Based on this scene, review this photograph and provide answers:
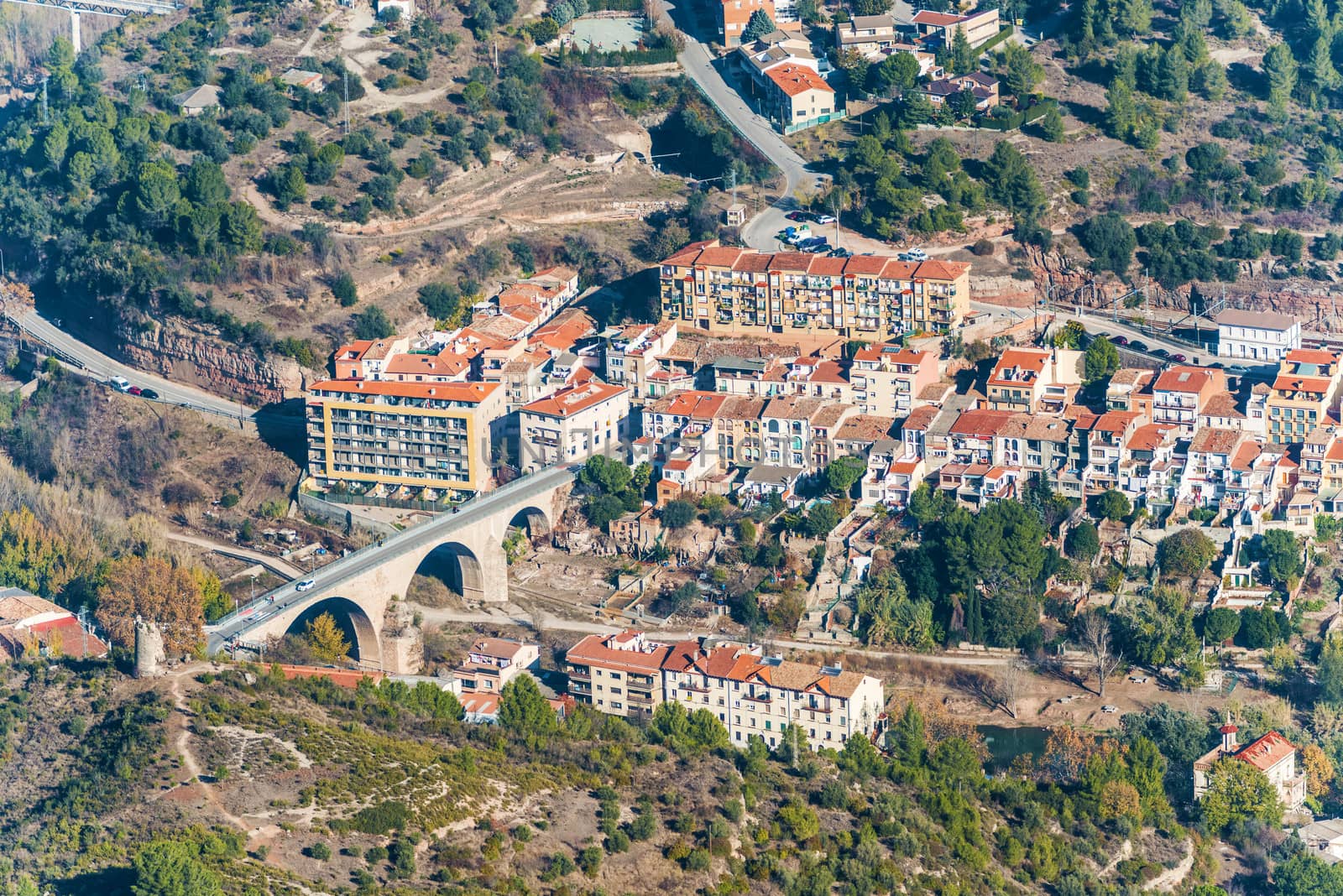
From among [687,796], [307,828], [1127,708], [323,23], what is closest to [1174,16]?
[323,23]

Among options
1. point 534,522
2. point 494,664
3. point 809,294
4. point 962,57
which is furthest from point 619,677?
point 962,57

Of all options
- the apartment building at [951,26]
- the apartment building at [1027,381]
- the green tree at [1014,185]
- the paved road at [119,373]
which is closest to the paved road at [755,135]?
the green tree at [1014,185]

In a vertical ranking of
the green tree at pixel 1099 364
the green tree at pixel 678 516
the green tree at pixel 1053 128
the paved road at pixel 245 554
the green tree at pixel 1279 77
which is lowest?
the paved road at pixel 245 554

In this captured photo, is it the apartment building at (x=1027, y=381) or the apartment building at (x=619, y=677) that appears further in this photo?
the apartment building at (x=1027, y=381)

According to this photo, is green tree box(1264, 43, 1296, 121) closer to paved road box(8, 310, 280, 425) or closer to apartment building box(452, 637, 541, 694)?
paved road box(8, 310, 280, 425)

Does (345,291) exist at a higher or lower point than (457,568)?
higher

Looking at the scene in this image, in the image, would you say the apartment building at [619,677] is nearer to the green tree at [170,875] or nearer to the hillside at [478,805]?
the hillside at [478,805]

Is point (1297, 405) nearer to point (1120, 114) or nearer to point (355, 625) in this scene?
point (1120, 114)

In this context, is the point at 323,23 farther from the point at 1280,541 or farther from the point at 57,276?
the point at 1280,541
